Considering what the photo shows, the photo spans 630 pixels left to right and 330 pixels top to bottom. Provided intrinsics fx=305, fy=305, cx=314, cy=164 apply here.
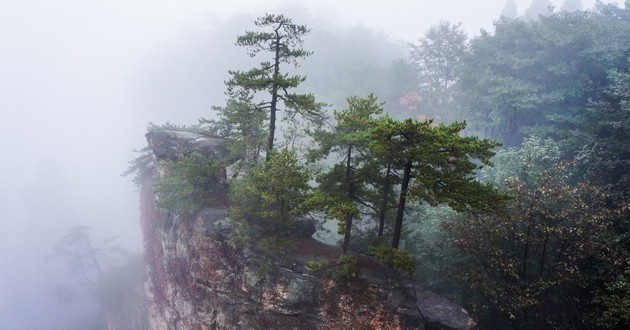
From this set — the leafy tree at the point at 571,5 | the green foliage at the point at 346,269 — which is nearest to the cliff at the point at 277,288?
the green foliage at the point at 346,269

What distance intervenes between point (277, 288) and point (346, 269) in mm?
4455

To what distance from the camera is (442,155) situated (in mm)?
11023

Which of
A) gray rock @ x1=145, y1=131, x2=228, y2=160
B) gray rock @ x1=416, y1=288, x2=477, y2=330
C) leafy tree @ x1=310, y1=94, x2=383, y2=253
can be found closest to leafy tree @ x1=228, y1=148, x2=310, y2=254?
leafy tree @ x1=310, y1=94, x2=383, y2=253

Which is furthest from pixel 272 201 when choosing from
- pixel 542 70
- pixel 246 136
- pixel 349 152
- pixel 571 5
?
pixel 571 5

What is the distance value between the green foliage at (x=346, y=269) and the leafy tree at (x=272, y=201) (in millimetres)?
2938

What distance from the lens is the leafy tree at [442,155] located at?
10.8 meters

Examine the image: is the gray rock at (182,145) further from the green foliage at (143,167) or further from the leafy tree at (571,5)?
the leafy tree at (571,5)

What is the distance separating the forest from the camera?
40.0ft

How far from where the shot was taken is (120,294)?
4438 centimetres

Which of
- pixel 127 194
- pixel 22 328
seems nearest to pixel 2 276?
pixel 22 328

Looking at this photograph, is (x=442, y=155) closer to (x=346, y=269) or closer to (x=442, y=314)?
(x=346, y=269)

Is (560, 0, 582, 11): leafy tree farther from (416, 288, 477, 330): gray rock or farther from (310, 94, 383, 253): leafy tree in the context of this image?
(416, 288, 477, 330): gray rock

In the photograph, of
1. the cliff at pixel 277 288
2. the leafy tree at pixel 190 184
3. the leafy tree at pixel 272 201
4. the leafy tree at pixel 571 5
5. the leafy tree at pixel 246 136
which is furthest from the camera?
the leafy tree at pixel 571 5

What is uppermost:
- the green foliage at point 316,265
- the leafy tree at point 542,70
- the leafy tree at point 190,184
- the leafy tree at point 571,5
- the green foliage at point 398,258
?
the leafy tree at point 571,5
